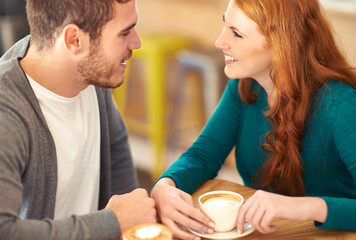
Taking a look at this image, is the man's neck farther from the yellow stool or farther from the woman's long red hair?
the yellow stool

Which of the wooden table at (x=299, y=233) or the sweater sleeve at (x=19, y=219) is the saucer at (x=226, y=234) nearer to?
the wooden table at (x=299, y=233)

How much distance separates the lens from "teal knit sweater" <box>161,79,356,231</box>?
4.24 ft

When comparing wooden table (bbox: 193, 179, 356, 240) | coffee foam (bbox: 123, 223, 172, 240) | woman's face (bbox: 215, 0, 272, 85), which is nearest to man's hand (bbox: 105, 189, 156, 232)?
coffee foam (bbox: 123, 223, 172, 240)

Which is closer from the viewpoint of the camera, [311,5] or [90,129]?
[311,5]

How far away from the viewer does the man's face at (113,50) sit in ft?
4.29

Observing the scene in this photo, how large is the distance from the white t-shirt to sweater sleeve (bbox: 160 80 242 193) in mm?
257

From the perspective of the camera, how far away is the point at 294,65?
4.62ft

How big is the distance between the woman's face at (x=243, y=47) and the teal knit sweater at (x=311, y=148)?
148 mm

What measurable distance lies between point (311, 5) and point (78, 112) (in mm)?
739

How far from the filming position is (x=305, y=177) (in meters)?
1.47

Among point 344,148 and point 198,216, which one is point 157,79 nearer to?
point 344,148

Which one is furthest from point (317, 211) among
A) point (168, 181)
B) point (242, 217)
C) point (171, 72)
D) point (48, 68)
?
point (171, 72)

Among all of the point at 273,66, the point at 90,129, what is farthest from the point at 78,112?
the point at 273,66

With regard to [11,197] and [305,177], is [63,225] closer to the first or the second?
[11,197]
